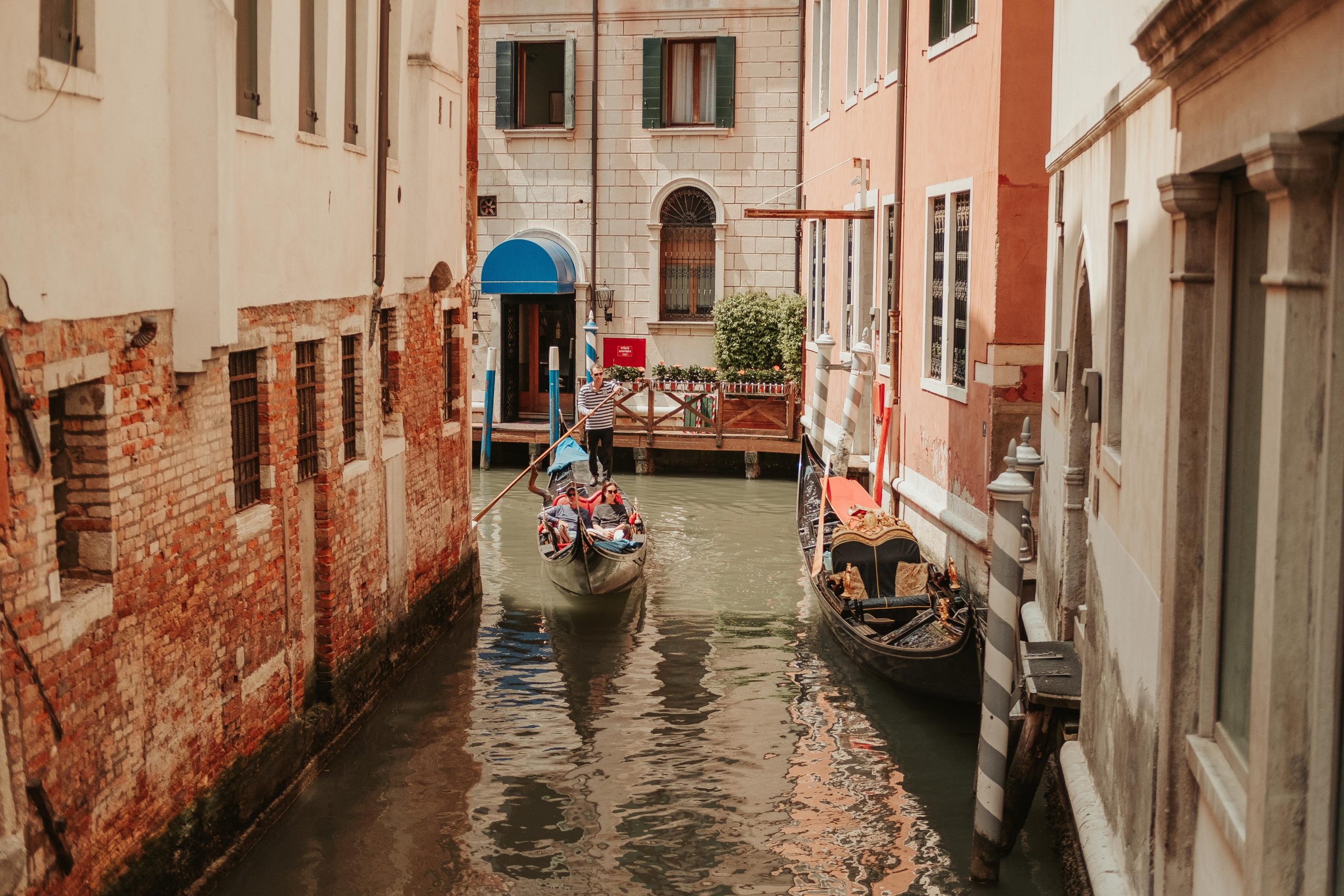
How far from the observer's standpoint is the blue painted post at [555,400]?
737 inches

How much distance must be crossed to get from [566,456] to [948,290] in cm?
450

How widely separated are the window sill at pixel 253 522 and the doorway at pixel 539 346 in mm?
14184

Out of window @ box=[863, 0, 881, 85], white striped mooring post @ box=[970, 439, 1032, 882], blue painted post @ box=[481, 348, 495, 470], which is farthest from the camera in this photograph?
blue painted post @ box=[481, 348, 495, 470]

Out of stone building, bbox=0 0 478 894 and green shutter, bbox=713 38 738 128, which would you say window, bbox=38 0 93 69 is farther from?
green shutter, bbox=713 38 738 128

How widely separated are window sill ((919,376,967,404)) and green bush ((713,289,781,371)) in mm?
7738

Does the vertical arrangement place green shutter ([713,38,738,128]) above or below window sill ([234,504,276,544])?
above

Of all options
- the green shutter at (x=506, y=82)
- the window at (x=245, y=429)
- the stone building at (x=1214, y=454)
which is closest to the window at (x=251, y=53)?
the window at (x=245, y=429)

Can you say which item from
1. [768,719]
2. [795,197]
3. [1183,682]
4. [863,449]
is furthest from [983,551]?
[795,197]

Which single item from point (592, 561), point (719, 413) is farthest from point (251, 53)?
point (719, 413)

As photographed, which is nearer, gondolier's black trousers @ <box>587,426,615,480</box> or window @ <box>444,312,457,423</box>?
window @ <box>444,312,457,423</box>

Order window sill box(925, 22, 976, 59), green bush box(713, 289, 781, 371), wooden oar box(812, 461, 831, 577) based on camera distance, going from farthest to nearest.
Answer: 1. green bush box(713, 289, 781, 371)
2. wooden oar box(812, 461, 831, 577)
3. window sill box(925, 22, 976, 59)

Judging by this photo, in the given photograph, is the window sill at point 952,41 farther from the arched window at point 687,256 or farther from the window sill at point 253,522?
the arched window at point 687,256

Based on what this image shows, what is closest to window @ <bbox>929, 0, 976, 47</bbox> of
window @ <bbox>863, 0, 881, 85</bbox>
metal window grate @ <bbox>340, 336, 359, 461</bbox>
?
window @ <bbox>863, 0, 881, 85</bbox>

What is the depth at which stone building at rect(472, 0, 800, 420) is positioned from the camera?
2092cm
